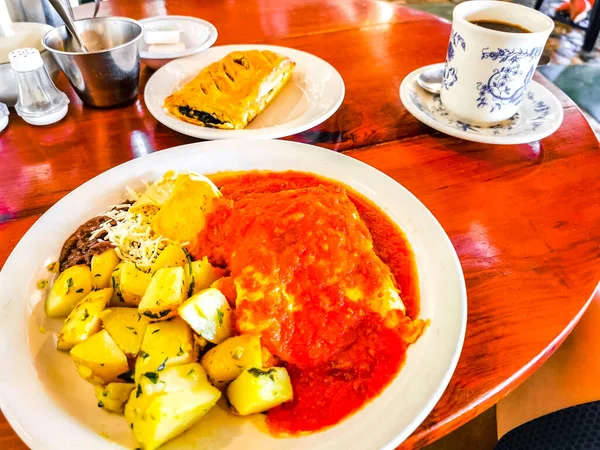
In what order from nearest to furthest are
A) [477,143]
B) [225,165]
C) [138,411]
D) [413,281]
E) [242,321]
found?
[138,411], [242,321], [413,281], [225,165], [477,143]

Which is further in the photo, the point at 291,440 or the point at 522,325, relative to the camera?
the point at 522,325

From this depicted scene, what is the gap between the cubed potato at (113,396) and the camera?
100cm

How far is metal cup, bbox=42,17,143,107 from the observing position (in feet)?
5.88

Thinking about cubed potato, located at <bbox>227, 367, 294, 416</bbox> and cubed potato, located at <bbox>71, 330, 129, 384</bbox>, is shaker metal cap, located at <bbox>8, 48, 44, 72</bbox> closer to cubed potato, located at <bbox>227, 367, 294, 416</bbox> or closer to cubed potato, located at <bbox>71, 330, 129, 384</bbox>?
cubed potato, located at <bbox>71, 330, 129, 384</bbox>

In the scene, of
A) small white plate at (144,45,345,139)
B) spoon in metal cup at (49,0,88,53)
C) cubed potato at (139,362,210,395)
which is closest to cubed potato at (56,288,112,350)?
cubed potato at (139,362,210,395)

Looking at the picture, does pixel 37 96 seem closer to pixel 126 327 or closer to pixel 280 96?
pixel 280 96

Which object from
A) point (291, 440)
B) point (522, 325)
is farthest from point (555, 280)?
point (291, 440)

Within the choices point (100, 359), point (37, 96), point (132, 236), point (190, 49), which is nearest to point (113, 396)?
point (100, 359)

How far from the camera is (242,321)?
3.78 ft

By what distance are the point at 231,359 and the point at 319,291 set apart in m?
0.30

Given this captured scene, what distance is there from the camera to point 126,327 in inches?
43.8

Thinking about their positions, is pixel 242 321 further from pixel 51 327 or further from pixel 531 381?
pixel 531 381

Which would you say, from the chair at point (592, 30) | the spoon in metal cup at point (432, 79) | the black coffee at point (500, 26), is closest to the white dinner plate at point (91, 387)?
the spoon in metal cup at point (432, 79)

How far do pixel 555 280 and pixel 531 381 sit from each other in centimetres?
34
